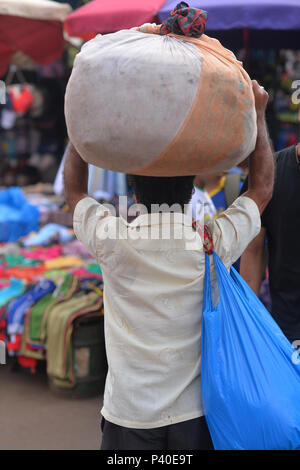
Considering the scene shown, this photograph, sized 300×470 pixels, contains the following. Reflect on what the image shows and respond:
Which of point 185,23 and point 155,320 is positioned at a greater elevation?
point 185,23

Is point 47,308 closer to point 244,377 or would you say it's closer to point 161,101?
point 244,377

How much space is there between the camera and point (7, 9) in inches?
217

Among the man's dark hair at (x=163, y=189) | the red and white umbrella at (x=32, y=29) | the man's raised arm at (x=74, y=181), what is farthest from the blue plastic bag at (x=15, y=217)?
the man's dark hair at (x=163, y=189)

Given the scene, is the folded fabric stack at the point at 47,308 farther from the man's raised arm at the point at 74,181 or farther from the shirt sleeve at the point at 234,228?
the shirt sleeve at the point at 234,228

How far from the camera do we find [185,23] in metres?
1.51

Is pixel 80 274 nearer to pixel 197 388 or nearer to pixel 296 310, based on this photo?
pixel 296 310

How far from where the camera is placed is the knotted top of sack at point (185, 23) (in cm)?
151

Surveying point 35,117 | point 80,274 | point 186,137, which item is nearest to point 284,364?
point 186,137

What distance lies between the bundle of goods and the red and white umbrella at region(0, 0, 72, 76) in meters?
4.48

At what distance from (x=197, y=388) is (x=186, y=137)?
2.30ft

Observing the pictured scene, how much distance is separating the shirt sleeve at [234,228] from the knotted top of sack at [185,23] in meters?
0.52

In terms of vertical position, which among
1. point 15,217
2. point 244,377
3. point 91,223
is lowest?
point 15,217

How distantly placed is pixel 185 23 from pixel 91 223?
24.5 inches

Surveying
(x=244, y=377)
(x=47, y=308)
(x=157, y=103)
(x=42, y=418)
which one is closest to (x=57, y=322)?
(x=47, y=308)
